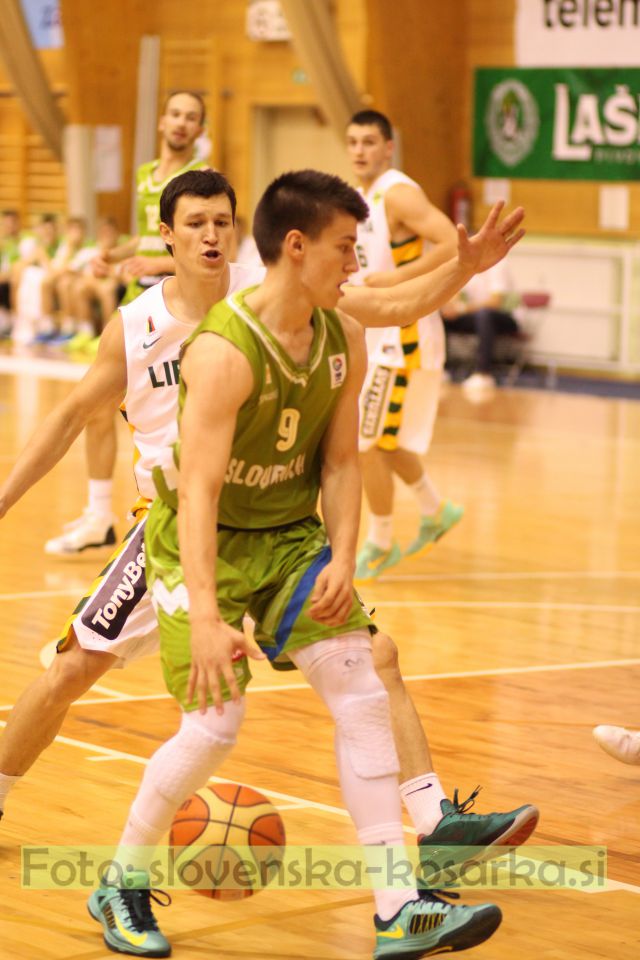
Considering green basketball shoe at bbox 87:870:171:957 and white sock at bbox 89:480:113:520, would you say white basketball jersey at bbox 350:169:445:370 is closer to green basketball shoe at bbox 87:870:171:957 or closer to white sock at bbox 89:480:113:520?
white sock at bbox 89:480:113:520

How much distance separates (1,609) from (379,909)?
4057mm

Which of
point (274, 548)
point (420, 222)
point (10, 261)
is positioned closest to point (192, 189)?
point (274, 548)

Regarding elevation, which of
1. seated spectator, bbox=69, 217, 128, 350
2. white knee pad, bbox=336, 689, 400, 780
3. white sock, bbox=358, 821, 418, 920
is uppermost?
white knee pad, bbox=336, 689, 400, 780

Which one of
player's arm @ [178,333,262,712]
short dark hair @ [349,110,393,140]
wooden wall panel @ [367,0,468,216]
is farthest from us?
wooden wall panel @ [367,0,468,216]

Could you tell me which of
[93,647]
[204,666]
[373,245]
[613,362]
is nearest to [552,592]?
[373,245]

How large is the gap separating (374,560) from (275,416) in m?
4.63

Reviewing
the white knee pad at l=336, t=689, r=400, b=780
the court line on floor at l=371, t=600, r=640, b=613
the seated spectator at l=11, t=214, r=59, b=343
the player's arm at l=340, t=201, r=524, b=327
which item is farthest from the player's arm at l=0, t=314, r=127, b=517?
the seated spectator at l=11, t=214, r=59, b=343

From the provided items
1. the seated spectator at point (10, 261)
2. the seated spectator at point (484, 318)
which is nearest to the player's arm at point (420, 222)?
the seated spectator at point (484, 318)

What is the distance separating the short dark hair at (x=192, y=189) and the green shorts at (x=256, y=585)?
0.94 m

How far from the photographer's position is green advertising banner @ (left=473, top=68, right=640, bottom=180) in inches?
693

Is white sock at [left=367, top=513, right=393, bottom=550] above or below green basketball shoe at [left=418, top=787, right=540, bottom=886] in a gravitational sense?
below

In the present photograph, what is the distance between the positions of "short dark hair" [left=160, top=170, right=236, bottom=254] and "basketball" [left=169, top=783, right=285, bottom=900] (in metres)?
1.52

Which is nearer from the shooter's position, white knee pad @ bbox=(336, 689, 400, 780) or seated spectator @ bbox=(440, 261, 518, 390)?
white knee pad @ bbox=(336, 689, 400, 780)

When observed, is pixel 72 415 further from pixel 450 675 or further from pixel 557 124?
pixel 557 124
